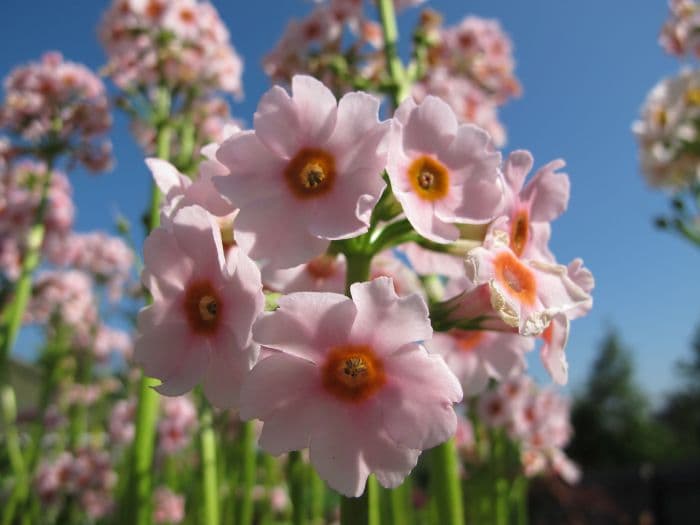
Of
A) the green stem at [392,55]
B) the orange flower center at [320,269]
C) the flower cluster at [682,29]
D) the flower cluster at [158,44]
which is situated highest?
the flower cluster at [682,29]

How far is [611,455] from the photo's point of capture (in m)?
18.8

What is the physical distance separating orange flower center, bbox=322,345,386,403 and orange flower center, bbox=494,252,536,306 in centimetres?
21

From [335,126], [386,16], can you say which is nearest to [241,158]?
[335,126]

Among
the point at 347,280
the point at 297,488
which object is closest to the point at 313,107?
the point at 347,280

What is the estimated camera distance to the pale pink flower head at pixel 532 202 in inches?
37.5

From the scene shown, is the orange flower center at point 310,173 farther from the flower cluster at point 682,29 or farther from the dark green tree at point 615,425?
the dark green tree at point 615,425

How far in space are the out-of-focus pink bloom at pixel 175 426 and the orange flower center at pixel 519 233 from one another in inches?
123

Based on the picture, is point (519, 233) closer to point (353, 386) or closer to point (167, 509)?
point (353, 386)

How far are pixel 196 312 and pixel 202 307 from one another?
0.02 meters

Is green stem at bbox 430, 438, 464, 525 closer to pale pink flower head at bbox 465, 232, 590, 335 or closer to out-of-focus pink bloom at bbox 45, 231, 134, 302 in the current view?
pale pink flower head at bbox 465, 232, 590, 335

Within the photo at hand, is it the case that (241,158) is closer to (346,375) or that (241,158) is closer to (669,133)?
(346,375)

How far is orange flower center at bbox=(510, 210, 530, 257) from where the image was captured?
0.96 m

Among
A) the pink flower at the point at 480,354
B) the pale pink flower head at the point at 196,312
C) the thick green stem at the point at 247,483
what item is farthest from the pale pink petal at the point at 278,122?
the thick green stem at the point at 247,483

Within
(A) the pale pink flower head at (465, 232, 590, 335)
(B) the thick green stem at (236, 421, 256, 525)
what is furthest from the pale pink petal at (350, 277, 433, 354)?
(B) the thick green stem at (236, 421, 256, 525)
